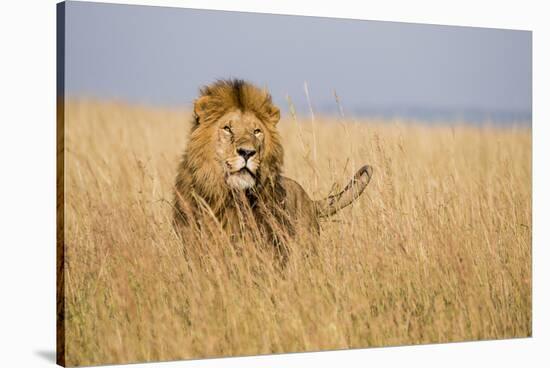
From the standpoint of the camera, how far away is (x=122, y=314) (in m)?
5.88

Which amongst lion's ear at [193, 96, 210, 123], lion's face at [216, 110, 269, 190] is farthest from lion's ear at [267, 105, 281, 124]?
lion's ear at [193, 96, 210, 123]

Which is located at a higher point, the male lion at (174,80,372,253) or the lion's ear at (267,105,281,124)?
the lion's ear at (267,105,281,124)

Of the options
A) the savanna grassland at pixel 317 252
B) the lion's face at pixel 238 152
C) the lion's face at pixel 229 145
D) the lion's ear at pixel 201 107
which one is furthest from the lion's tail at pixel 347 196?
the lion's ear at pixel 201 107

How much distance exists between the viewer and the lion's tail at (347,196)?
6602 millimetres

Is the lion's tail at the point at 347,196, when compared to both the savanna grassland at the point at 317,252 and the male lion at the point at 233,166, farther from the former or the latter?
the male lion at the point at 233,166

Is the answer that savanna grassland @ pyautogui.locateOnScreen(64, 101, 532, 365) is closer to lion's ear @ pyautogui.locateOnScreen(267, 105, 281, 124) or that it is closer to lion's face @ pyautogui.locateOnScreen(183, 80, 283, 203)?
lion's ear @ pyautogui.locateOnScreen(267, 105, 281, 124)

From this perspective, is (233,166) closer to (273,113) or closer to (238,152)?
(238,152)

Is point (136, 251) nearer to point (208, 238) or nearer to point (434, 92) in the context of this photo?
point (208, 238)

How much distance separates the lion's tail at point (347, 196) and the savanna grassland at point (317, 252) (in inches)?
2.2

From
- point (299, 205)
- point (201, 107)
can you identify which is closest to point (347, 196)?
point (299, 205)

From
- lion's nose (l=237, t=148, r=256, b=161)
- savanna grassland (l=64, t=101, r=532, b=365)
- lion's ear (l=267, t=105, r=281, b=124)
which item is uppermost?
lion's ear (l=267, t=105, r=281, b=124)

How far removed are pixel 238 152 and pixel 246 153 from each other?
49mm

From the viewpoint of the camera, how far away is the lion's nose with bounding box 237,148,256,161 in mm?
6158

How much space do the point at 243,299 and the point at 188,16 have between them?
1.76 meters
